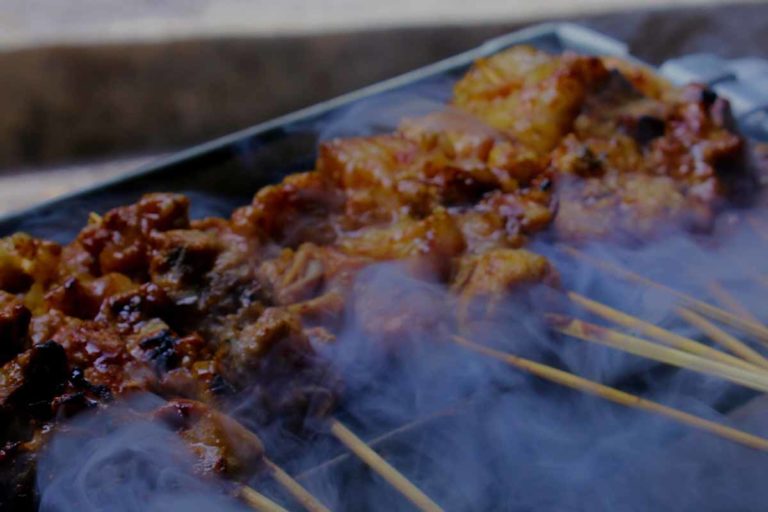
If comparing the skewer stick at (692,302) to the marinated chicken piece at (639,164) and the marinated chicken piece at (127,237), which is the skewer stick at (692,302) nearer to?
the marinated chicken piece at (639,164)

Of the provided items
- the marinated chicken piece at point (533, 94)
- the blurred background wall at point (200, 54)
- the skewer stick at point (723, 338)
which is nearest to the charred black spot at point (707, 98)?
the marinated chicken piece at point (533, 94)

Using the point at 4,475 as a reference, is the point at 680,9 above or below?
above

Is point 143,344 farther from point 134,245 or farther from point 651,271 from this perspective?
point 651,271

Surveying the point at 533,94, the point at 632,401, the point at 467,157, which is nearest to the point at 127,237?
the point at 467,157

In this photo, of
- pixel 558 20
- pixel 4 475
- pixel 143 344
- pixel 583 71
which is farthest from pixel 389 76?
pixel 4 475

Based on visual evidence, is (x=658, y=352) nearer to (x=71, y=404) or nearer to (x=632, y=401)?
(x=632, y=401)
